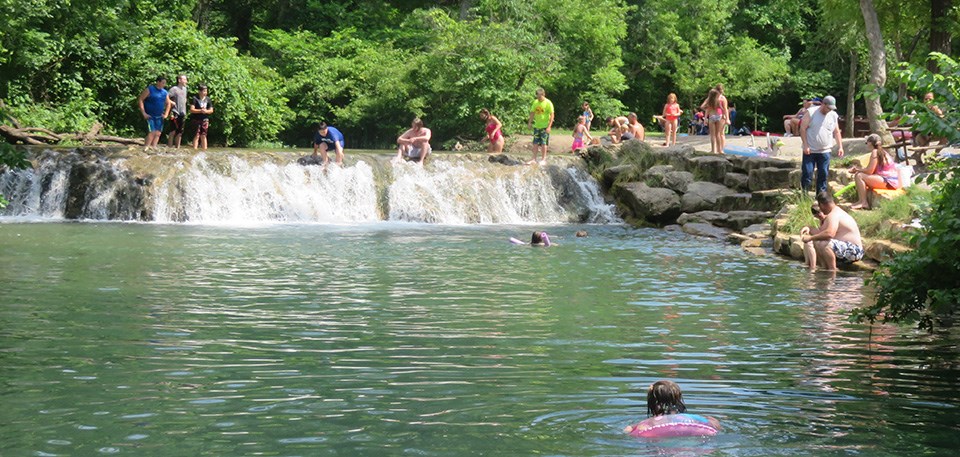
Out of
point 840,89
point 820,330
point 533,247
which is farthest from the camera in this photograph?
point 840,89

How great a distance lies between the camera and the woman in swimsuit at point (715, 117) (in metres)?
25.4

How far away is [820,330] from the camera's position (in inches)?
439

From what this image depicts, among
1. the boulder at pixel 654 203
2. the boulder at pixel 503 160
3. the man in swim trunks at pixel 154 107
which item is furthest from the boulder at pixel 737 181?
the man in swim trunks at pixel 154 107

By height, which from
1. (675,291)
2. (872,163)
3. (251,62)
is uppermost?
(251,62)

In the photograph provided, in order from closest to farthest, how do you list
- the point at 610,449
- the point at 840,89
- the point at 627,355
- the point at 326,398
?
the point at 610,449 < the point at 326,398 < the point at 627,355 < the point at 840,89

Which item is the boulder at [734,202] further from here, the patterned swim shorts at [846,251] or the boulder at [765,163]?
the patterned swim shorts at [846,251]

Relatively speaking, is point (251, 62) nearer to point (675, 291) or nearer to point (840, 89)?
point (840, 89)

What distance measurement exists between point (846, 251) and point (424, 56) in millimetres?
22099

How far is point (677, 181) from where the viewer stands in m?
25.4

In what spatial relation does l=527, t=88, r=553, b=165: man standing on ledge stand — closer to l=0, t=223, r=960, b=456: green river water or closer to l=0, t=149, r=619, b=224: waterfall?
l=0, t=149, r=619, b=224: waterfall

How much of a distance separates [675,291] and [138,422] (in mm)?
7743

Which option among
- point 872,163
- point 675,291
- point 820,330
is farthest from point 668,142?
point 820,330

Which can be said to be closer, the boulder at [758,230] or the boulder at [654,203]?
the boulder at [758,230]

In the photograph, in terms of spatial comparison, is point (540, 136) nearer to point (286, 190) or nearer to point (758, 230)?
point (286, 190)
